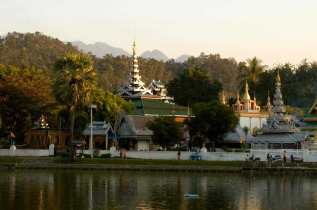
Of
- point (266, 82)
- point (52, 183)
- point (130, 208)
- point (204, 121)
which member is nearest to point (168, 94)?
point (266, 82)

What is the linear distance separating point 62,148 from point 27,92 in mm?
9417

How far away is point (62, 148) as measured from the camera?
82375 millimetres

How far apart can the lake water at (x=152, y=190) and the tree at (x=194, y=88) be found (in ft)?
225

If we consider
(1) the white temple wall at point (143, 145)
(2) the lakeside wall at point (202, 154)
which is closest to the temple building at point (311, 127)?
(2) the lakeside wall at point (202, 154)

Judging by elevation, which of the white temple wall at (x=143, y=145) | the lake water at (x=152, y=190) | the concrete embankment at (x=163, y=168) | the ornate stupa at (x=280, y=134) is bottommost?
the lake water at (x=152, y=190)

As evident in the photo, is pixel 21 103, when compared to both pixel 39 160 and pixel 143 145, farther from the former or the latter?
pixel 143 145

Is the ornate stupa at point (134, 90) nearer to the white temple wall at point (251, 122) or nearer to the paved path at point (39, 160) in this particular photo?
the white temple wall at point (251, 122)

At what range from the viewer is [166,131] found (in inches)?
2815

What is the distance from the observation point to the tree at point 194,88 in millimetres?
127312

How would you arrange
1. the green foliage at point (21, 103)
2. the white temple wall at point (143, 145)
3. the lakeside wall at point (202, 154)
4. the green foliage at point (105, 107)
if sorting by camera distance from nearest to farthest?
the lakeside wall at point (202, 154) → the white temple wall at point (143, 145) → the green foliage at point (21, 103) → the green foliage at point (105, 107)

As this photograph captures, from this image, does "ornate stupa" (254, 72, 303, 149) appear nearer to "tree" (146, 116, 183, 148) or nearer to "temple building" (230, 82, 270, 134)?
"tree" (146, 116, 183, 148)

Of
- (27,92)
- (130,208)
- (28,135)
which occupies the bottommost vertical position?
(130,208)

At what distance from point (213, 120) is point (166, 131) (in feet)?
18.6

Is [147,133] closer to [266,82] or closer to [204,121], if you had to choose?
[204,121]
